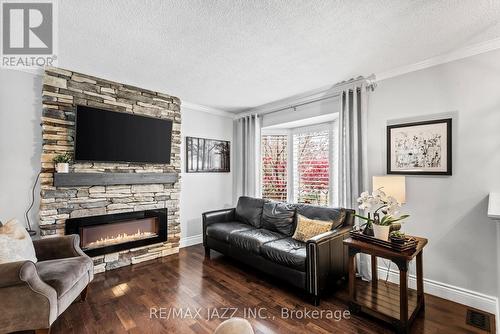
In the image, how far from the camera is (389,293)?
243 cm

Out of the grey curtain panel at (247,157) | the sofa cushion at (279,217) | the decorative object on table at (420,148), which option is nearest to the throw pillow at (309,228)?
the sofa cushion at (279,217)

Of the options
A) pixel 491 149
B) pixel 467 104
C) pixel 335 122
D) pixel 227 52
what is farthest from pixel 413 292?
pixel 227 52

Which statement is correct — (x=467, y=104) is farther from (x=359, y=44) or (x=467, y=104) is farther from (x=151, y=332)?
(x=151, y=332)

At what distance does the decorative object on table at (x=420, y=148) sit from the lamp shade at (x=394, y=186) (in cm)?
49

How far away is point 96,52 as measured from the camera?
8.09 feet

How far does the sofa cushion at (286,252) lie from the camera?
→ 8.18 feet

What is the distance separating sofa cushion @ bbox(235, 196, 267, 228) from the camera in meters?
3.84

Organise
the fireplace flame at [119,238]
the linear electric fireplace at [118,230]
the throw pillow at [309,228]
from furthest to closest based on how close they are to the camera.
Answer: the fireplace flame at [119,238], the linear electric fireplace at [118,230], the throw pillow at [309,228]

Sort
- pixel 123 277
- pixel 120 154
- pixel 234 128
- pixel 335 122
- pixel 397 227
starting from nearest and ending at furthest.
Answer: pixel 397 227, pixel 123 277, pixel 120 154, pixel 335 122, pixel 234 128

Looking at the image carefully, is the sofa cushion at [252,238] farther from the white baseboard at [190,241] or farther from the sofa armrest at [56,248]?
the sofa armrest at [56,248]

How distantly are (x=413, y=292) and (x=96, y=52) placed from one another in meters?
4.15

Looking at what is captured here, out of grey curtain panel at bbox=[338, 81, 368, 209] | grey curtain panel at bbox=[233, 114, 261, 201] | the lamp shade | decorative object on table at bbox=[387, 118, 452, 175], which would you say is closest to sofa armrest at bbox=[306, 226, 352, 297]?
grey curtain panel at bbox=[338, 81, 368, 209]

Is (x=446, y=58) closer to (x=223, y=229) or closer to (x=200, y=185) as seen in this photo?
(x=223, y=229)

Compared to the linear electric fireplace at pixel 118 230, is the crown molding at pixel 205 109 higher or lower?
higher
